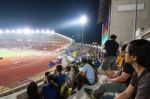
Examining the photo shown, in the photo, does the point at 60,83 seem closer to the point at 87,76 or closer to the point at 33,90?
the point at 87,76

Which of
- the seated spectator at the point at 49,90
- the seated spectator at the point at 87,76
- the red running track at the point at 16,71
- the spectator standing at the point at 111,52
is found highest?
the spectator standing at the point at 111,52

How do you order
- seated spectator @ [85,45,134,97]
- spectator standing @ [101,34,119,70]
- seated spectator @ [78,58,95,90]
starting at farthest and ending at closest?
spectator standing @ [101,34,119,70]
seated spectator @ [78,58,95,90]
seated spectator @ [85,45,134,97]

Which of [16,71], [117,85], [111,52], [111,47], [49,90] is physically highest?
[111,47]

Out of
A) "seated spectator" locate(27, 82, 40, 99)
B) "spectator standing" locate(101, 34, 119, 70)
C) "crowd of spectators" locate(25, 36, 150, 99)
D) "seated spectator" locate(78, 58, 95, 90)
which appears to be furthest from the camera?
"spectator standing" locate(101, 34, 119, 70)

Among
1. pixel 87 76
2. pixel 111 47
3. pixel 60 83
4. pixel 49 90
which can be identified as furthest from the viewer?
pixel 111 47

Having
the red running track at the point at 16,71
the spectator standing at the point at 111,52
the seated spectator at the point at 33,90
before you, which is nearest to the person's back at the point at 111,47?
the spectator standing at the point at 111,52

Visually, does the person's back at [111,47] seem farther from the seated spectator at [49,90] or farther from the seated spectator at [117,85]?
the seated spectator at [117,85]

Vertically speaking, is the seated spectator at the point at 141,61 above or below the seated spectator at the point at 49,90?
above

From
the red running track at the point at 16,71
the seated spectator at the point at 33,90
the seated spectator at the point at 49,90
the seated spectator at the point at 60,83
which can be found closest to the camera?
the seated spectator at the point at 33,90

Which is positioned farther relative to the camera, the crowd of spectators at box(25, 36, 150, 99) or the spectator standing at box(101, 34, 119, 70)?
the spectator standing at box(101, 34, 119, 70)

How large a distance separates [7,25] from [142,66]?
8746 centimetres

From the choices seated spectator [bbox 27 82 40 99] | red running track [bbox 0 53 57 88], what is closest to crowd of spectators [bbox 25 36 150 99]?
seated spectator [bbox 27 82 40 99]

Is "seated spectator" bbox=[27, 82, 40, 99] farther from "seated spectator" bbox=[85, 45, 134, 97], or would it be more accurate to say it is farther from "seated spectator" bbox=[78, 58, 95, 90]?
"seated spectator" bbox=[85, 45, 134, 97]

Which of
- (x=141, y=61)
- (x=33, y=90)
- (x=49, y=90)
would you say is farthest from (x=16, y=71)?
(x=141, y=61)
